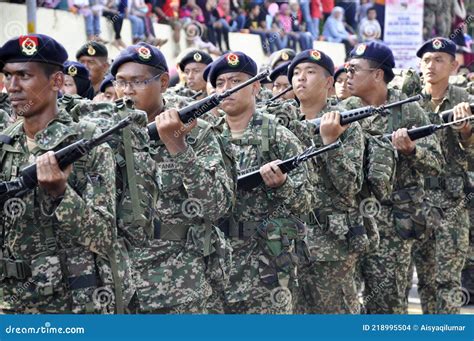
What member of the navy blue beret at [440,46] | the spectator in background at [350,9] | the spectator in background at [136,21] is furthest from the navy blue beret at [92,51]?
the spectator in background at [350,9]

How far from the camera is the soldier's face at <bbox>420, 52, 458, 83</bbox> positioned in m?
10.7

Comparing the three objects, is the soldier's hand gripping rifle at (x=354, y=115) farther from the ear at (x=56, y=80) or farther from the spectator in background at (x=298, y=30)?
the spectator in background at (x=298, y=30)

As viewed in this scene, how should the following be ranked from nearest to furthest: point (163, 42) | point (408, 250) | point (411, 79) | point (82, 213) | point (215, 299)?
point (82, 213) → point (215, 299) → point (408, 250) → point (411, 79) → point (163, 42)

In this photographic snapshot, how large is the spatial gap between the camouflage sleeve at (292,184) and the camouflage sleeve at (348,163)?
21.5 inches

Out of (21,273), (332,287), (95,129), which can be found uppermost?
(95,129)

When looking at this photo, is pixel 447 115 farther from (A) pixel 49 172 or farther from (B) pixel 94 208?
(A) pixel 49 172

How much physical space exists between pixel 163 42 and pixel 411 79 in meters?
7.60

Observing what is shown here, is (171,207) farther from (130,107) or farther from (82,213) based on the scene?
(82,213)

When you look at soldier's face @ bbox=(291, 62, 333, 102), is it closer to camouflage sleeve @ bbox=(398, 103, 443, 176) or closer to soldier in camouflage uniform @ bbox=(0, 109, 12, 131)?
camouflage sleeve @ bbox=(398, 103, 443, 176)

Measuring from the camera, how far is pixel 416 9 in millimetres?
20828

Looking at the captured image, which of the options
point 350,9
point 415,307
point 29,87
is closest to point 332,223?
point 29,87

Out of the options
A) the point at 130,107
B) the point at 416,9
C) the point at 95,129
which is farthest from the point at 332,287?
the point at 416,9

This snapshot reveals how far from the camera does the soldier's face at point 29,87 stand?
5.54 m

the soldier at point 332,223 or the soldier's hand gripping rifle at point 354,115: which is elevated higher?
the soldier's hand gripping rifle at point 354,115
